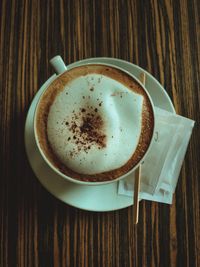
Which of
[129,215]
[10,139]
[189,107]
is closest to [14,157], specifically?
[10,139]

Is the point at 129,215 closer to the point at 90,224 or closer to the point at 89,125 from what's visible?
the point at 90,224

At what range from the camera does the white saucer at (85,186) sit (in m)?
0.78

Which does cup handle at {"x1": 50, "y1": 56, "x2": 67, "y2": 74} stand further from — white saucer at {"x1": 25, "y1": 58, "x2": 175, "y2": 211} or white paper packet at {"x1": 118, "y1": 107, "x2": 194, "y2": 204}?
white paper packet at {"x1": 118, "y1": 107, "x2": 194, "y2": 204}

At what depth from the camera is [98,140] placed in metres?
0.68

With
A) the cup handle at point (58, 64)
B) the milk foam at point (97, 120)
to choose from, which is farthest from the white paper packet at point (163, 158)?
the cup handle at point (58, 64)

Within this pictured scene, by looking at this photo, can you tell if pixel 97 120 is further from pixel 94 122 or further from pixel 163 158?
pixel 163 158

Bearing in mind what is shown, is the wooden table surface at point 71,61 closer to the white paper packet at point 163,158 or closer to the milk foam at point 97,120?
the white paper packet at point 163,158

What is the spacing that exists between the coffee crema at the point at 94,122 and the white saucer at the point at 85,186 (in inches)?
3.6

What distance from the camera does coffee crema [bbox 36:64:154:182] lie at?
68cm

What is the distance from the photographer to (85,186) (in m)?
0.79

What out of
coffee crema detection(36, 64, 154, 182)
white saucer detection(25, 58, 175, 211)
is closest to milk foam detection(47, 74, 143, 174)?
coffee crema detection(36, 64, 154, 182)

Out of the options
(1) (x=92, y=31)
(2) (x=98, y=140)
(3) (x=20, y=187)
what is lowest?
(3) (x=20, y=187)

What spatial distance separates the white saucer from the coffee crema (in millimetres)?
92

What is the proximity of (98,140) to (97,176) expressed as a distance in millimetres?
79
